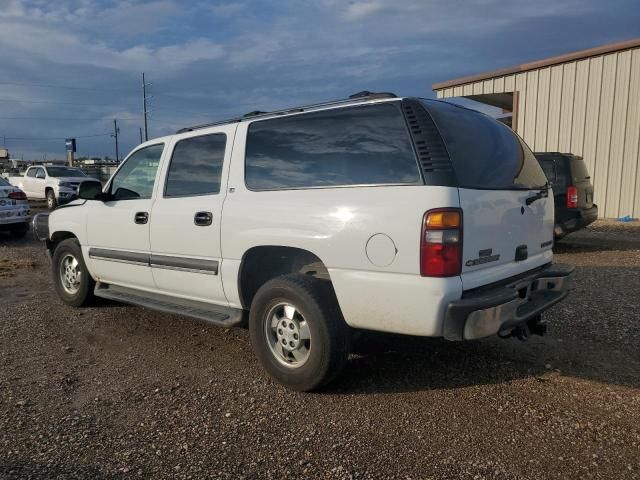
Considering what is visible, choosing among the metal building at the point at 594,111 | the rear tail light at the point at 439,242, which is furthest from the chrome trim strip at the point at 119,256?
the metal building at the point at 594,111

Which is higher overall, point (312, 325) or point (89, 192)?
point (89, 192)

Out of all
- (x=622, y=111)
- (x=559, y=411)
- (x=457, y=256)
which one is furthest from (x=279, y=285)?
(x=622, y=111)

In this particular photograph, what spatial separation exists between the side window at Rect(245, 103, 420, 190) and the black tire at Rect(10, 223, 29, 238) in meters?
10.2

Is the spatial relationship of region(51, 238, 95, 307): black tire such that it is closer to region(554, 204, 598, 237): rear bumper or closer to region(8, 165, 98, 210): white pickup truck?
region(554, 204, 598, 237): rear bumper

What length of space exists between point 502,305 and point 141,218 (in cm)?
323

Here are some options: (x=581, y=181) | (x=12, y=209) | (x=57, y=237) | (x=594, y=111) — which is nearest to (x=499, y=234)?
(x=57, y=237)

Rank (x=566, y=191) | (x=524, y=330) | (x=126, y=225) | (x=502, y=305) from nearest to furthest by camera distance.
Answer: (x=502, y=305)
(x=524, y=330)
(x=126, y=225)
(x=566, y=191)

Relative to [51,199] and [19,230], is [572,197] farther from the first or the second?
[51,199]

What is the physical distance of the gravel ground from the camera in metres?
2.84

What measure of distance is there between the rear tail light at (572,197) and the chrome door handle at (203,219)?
696 centimetres

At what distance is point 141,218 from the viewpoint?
4832 millimetres

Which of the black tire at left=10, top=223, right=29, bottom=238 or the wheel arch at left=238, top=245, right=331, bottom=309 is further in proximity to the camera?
the black tire at left=10, top=223, right=29, bottom=238

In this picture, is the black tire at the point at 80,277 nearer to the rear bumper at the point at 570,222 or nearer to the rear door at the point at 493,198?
the rear door at the point at 493,198

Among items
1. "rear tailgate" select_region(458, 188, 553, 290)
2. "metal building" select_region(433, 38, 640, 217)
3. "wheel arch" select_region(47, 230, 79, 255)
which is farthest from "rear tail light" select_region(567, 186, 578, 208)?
"wheel arch" select_region(47, 230, 79, 255)
